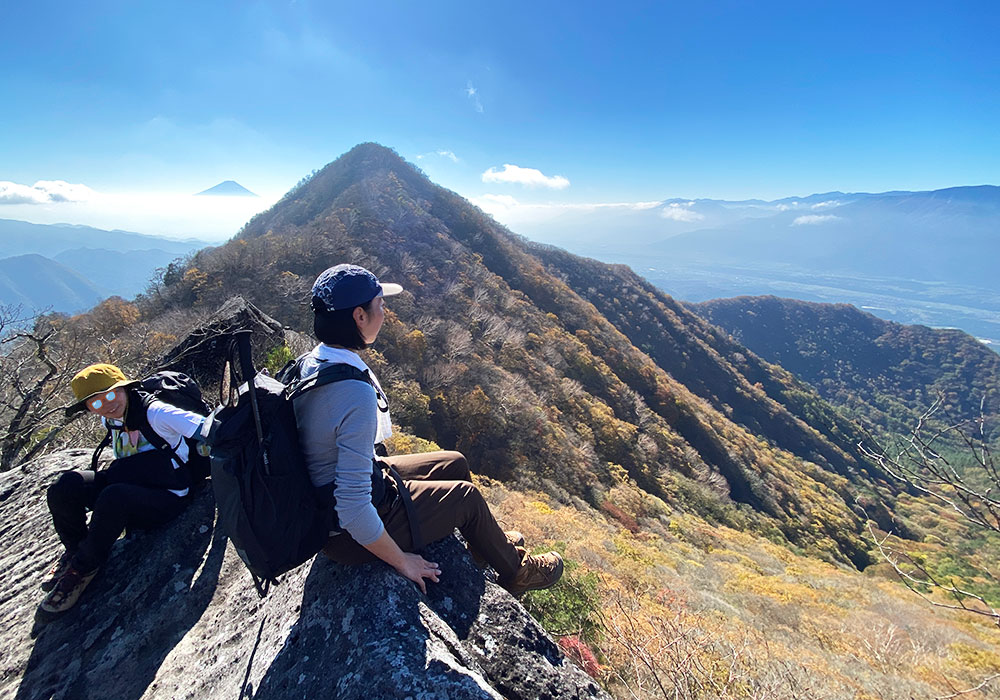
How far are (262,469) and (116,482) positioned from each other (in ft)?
7.20

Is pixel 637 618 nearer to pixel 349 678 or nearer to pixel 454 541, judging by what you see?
pixel 454 541

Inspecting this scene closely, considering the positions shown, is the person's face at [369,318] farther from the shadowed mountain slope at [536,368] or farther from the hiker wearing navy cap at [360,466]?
the shadowed mountain slope at [536,368]

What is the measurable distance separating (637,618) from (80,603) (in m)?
5.36

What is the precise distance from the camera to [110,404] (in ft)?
10.9

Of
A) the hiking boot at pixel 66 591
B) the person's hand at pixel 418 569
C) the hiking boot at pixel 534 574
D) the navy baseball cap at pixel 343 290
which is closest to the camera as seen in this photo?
the navy baseball cap at pixel 343 290

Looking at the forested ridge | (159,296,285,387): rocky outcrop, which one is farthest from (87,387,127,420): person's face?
the forested ridge

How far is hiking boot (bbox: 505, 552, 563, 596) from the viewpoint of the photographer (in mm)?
3188

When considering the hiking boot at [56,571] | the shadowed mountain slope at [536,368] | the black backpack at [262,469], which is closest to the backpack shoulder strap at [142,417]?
the hiking boot at [56,571]

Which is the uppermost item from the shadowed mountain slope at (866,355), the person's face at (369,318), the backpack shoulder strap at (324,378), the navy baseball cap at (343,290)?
the navy baseball cap at (343,290)

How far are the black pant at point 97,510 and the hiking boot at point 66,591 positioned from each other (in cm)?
6

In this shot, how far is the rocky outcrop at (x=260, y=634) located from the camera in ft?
6.63

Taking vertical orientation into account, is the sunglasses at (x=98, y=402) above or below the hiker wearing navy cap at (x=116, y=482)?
above

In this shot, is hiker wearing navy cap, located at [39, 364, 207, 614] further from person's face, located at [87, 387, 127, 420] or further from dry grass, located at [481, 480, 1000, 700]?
dry grass, located at [481, 480, 1000, 700]

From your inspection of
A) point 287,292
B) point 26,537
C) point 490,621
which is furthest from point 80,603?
point 287,292
